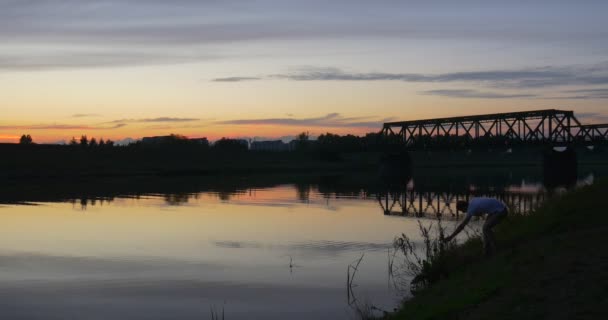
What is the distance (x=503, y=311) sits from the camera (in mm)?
13047

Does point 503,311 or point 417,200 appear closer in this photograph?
point 503,311

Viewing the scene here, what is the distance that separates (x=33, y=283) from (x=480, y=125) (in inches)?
4555

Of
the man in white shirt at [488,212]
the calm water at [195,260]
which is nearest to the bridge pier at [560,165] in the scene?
the calm water at [195,260]

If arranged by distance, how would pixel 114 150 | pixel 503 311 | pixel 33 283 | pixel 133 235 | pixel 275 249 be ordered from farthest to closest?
pixel 114 150, pixel 133 235, pixel 275 249, pixel 33 283, pixel 503 311

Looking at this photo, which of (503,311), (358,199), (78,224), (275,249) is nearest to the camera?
(503,311)

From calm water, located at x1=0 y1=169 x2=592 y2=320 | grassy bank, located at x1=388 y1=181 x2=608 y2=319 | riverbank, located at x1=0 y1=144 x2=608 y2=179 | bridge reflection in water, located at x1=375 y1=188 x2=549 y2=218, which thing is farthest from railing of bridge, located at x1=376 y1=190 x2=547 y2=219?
riverbank, located at x1=0 y1=144 x2=608 y2=179

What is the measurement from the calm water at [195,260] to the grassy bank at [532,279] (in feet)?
8.64

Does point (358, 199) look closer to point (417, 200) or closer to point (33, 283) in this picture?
point (417, 200)

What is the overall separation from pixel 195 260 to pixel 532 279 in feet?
49.0

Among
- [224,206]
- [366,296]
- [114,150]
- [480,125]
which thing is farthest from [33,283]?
[114,150]

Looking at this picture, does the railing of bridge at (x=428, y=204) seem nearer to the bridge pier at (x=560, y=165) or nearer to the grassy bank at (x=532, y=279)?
the grassy bank at (x=532, y=279)

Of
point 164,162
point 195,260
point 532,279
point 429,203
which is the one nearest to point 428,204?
point 429,203

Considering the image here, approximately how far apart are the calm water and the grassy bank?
263 centimetres

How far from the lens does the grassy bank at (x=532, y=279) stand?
12.8 meters
